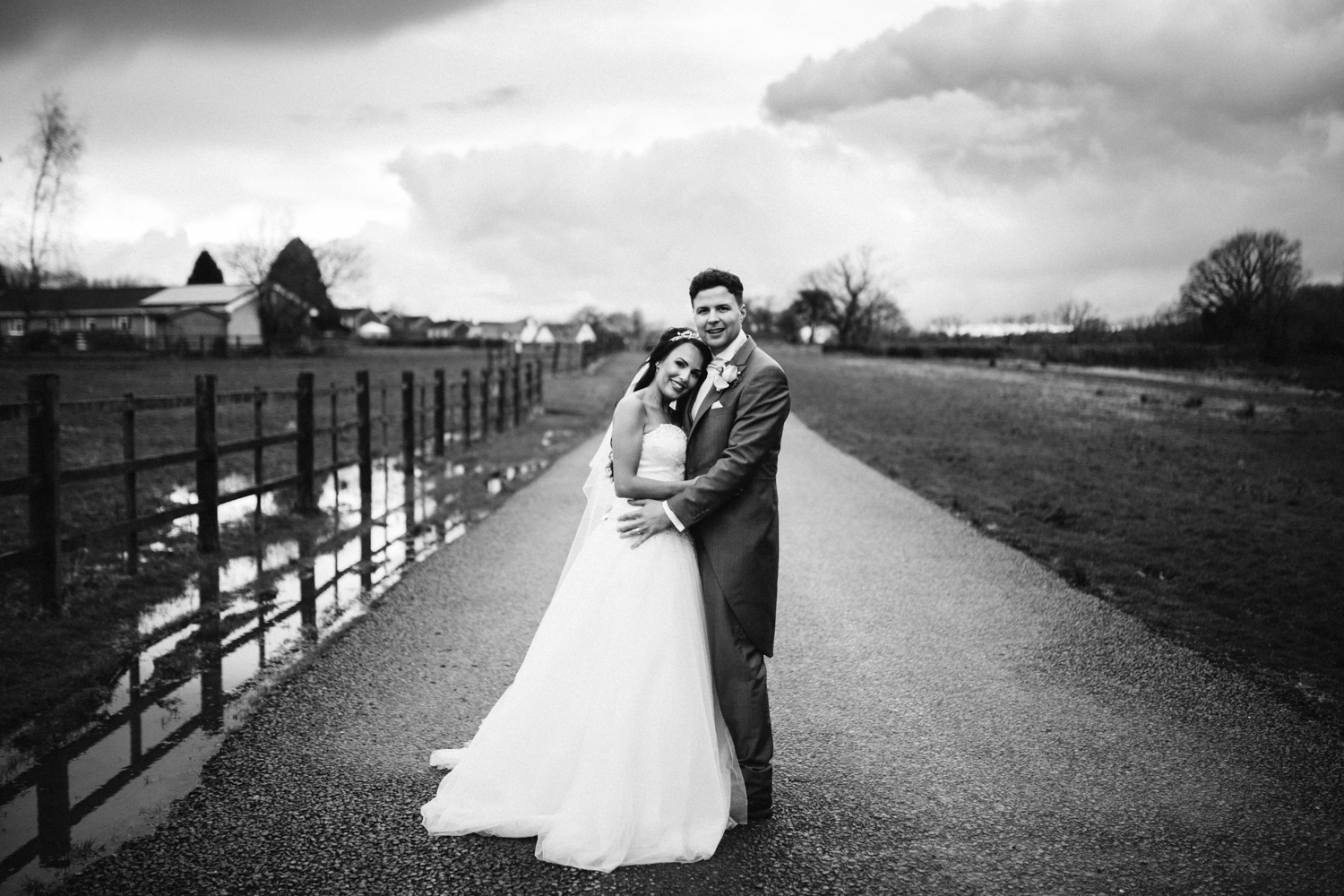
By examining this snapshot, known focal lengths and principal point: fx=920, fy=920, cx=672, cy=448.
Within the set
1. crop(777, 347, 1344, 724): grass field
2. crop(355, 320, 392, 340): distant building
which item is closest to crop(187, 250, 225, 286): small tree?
crop(355, 320, 392, 340): distant building

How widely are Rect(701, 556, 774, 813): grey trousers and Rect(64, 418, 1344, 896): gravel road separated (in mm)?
197

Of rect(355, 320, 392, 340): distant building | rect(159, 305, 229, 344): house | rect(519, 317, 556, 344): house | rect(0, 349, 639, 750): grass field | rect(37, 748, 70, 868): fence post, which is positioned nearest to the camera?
rect(37, 748, 70, 868): fence post

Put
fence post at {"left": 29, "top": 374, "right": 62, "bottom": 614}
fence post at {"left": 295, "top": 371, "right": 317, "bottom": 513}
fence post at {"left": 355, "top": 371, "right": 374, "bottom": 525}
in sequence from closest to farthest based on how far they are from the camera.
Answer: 1. fence post at {"left": 29, "top": 374, "right": 62, "bottom": 614}
2. fence post at {"left": 295, "top": 371, "right": 317, "bottom": 513}
3. fence post at {"left": 355, "top": 371, "right": 374, "bottom": 525}

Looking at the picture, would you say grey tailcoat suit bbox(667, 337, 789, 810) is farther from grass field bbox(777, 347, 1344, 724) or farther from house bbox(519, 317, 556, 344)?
house bbox(519, 317, 556, 344)

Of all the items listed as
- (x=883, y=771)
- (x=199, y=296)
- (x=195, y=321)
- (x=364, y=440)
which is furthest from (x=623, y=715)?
(x=199, y=296)

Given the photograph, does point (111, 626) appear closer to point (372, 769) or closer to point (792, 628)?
point (372, 769)

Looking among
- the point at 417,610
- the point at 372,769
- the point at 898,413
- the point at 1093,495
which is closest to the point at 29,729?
the point at 372,769

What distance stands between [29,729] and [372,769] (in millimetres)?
1645

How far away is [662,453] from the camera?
373 centimetres

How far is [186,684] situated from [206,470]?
138 inches

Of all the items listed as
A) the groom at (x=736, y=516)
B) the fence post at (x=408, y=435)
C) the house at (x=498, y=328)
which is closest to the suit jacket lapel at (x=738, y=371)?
the groom at (x=736, y=516)

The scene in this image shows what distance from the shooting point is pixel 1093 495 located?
1204cm

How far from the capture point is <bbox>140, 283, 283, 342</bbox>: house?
62781 mm

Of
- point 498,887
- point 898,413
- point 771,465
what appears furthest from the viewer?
→ point 898,413
